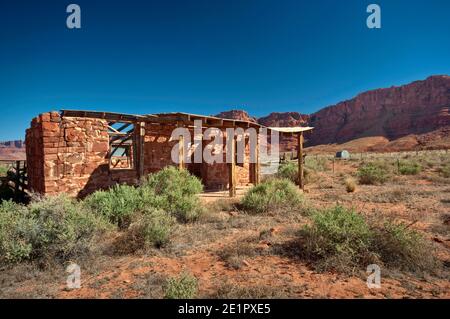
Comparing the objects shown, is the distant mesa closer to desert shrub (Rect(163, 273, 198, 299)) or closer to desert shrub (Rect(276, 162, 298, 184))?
desert shrub (Rect(276, 162, 298, 184))

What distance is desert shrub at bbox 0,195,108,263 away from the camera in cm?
381

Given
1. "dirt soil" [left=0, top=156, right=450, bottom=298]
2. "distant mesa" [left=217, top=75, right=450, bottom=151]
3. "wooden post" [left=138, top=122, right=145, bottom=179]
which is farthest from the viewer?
"distant mesa" [left=217, top=75, right=450, bottom=151]

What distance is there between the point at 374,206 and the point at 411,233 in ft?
12.8

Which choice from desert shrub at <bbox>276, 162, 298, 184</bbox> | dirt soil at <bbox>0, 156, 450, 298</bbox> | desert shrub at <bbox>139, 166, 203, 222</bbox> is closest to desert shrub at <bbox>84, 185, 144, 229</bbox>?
desert shrub at <bbox>139, 166, 203, 222</bbox>

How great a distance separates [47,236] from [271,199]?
5289 mm

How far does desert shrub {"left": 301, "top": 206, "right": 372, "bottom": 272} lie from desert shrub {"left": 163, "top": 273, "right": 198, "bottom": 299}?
1.96 metres

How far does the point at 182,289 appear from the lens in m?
2.93

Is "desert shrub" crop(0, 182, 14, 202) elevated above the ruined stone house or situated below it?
below

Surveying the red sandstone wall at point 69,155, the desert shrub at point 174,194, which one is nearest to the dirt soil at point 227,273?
the desert shrub at point 174,194

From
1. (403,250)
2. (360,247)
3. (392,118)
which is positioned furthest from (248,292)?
(392,118)

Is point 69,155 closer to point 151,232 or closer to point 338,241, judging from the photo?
point 151,232

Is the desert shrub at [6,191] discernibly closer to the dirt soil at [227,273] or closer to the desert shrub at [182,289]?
the dirt soil at [227,273]
